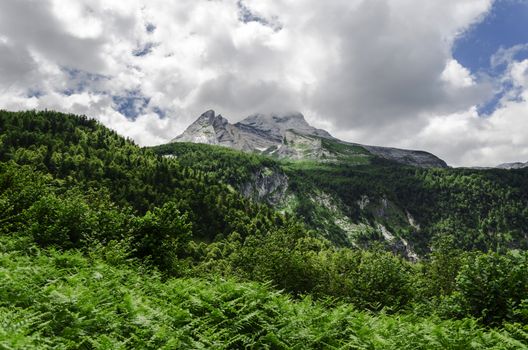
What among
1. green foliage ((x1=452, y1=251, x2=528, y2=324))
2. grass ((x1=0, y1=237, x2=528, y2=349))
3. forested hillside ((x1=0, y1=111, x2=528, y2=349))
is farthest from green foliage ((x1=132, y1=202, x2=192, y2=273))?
green foliage ((x1=452, y1=251, x2=528, y2=324))

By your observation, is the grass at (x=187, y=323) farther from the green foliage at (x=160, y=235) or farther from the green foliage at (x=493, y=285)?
the green foliage at (x=160, y=235)

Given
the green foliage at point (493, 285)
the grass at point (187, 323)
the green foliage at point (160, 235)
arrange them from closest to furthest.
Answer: the grass at point (187, 323) < the green foliage at point (493, 285) < the green foliage at point (160, 235)

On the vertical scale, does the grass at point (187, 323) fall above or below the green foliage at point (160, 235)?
below

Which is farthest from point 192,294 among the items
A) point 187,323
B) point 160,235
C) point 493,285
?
point 160,235

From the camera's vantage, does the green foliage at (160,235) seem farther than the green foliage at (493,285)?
Yes

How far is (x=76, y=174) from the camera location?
19150cm

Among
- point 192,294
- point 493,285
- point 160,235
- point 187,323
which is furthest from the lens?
point 160,235

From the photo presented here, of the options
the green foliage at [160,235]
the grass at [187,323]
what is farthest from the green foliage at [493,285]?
the green foliage at [160,235]

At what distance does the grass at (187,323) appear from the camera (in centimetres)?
895

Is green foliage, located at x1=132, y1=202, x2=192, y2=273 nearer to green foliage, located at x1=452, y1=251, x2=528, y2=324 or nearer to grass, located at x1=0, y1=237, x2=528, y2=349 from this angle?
grass, located at x1=0, y1=237, x2=528, y2=349

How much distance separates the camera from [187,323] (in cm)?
1104

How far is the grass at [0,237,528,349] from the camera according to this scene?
8.95 meters

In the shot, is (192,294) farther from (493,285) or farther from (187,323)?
(493,285)

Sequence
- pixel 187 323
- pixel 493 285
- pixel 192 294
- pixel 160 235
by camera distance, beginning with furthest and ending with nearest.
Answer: pixel 160 235
pixel 493 285
pixel 192 294
pixel 187 323
